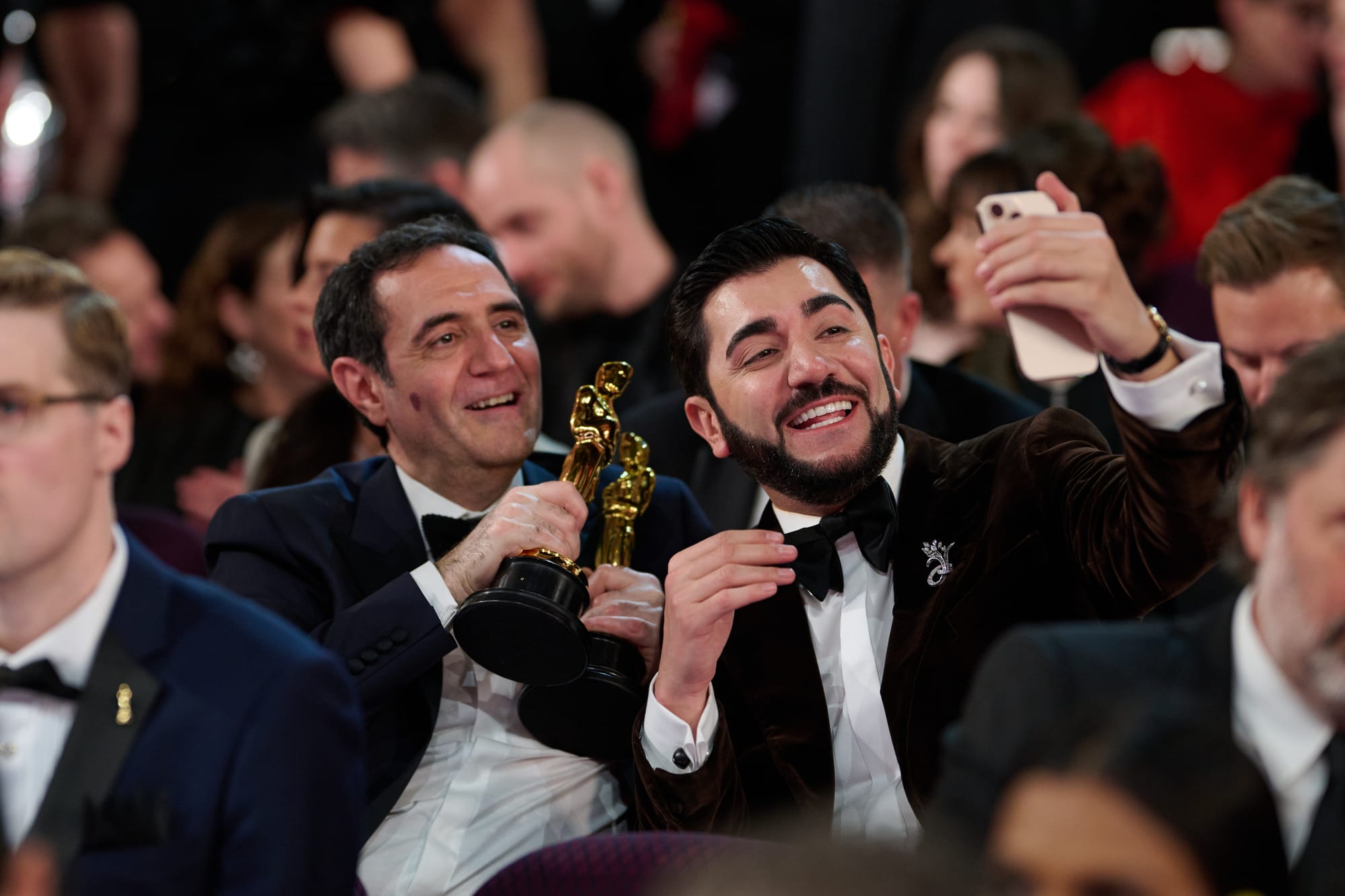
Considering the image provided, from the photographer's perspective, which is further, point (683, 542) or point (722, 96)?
point (722, 96)

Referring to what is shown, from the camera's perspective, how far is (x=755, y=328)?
2303 millimetres

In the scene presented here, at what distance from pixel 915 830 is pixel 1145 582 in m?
0.46

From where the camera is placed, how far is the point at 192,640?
5.96 feet

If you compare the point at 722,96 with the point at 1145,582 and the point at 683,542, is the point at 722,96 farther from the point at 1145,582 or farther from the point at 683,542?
the point at 1145,582

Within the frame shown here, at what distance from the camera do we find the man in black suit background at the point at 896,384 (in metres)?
2.95

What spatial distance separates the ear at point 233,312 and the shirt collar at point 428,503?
5.78 feet

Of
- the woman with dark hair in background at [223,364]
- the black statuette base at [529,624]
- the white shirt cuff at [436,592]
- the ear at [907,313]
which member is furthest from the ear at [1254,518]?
the woman with dark hair in background at [223,364]

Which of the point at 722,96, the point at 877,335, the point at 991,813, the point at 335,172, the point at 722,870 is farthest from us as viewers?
the point at 722,96

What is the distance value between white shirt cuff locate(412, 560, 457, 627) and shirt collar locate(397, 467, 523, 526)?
0.79 feet

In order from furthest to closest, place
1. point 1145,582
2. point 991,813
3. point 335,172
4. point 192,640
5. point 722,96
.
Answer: point 722,96, point 335,172, point 1145,582, point 192,640, point 991,813

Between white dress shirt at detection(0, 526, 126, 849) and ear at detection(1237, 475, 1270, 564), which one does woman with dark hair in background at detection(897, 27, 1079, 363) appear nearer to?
ear at detection(1237, 475, 1270, 564)

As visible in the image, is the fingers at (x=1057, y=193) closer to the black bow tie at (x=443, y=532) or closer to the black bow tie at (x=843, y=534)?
the black bow tie at (x=843, y=534)

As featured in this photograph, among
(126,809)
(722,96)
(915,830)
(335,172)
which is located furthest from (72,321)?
(722,96)

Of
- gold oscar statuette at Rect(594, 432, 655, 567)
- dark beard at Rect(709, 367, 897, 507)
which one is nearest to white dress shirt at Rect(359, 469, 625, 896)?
gold oscar statuette at Rect(594, 432, 655, 567)
